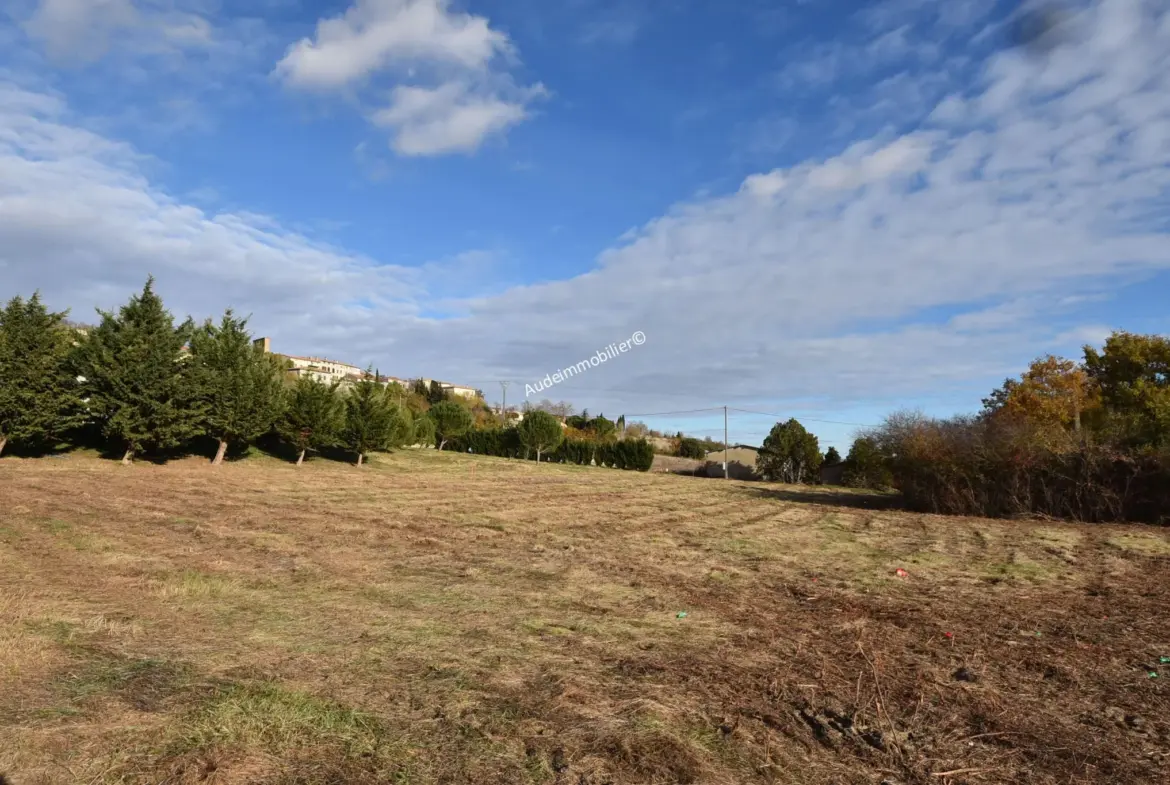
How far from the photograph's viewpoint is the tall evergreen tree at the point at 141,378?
18781 mm

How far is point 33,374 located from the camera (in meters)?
17.5

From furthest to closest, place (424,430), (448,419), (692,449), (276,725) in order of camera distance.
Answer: (692,449)
(448,419)
(424,430)
(276,725)

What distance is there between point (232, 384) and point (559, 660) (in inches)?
834

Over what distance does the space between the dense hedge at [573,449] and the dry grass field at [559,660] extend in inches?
1287

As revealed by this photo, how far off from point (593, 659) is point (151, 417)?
1992 centimetres

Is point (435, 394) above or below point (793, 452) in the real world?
above

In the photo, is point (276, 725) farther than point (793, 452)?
No

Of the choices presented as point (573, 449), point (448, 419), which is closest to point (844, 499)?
point (573, 449)

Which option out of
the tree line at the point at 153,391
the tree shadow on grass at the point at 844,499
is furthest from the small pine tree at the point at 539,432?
the tree shadow on grass at the point at 844,499

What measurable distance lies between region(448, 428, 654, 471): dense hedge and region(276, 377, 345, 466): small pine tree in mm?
17858

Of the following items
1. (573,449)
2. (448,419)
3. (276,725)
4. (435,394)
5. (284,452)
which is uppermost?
(435,394)

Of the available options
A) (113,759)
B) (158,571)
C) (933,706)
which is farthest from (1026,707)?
(158,571)

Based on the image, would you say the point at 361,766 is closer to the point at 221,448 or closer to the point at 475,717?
the point at 475,717

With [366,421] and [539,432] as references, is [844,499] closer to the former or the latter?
[366,421]
